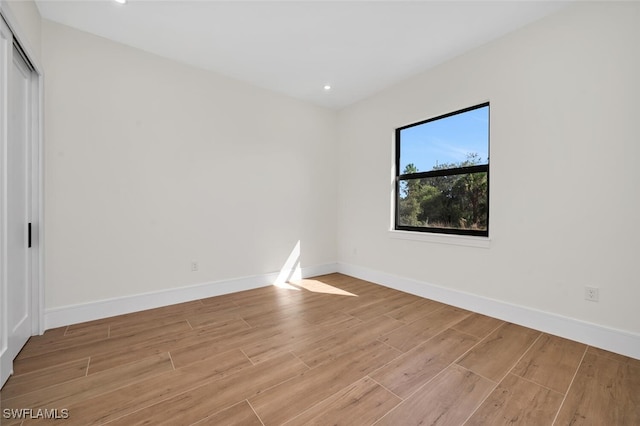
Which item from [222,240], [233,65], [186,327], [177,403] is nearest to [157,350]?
[186,327]

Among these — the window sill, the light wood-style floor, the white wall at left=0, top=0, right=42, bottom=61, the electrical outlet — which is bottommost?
the light wood-style floor

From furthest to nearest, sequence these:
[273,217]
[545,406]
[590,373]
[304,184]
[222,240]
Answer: [304,184] → [273,217] → [222,240] → [590,373] → [545,406]

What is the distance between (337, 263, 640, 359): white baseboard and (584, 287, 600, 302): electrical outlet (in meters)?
0.19

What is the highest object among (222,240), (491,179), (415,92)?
(415,92)

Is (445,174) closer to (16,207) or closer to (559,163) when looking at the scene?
(559,163)

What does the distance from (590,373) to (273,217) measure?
10.8ft

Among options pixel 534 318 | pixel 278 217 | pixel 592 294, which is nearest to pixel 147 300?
pixel 278 217

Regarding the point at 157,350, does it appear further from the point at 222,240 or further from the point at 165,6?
the point at 165,6

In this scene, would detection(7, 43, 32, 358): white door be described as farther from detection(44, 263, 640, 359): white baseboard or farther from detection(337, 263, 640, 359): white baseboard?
detection(337, 263, 640, 359): white baseboard

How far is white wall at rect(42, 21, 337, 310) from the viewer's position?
2.45 meters

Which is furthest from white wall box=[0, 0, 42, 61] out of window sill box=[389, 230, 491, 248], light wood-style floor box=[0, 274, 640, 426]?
window sill box=[389, 230, 491, 248]

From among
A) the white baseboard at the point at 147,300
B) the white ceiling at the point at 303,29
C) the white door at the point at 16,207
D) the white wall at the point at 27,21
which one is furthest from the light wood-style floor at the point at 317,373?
the white ceiling at the point at 303,29

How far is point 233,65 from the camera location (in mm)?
3145

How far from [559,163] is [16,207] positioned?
→ 423 centimetres
